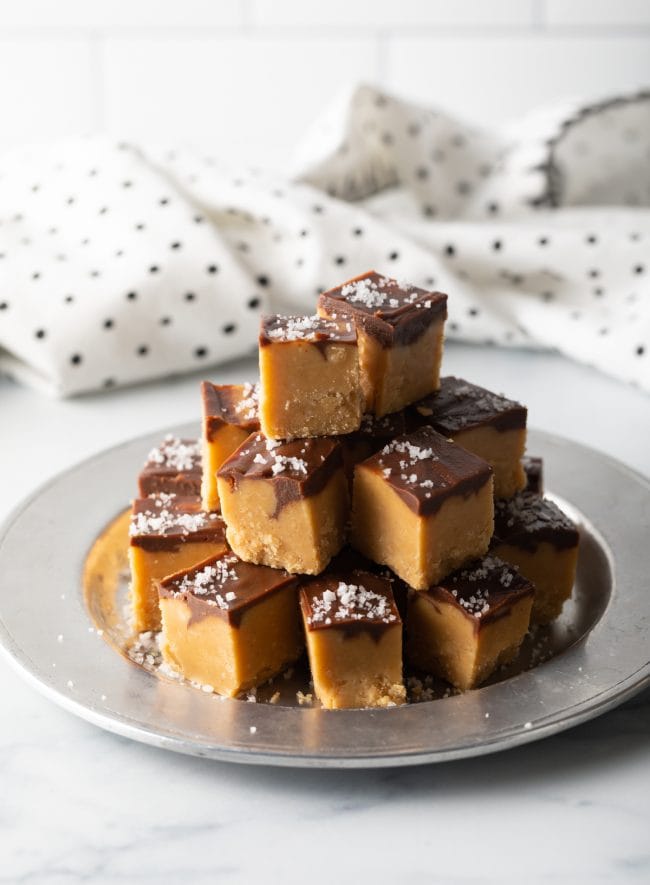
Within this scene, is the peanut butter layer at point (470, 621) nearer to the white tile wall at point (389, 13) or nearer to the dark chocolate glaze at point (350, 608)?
the dark chocolate glaze at point (350, 608)

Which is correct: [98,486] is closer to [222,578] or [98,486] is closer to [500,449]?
[222,578]

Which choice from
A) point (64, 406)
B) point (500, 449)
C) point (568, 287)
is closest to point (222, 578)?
point (500, 449)

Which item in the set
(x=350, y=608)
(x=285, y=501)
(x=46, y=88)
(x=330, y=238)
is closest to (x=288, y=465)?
(x=285, y=501)

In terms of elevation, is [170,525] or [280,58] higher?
[280,58]

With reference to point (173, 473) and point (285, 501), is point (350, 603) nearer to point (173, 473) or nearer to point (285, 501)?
point (285, 501)

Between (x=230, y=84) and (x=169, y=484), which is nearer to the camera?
(x=169, y=484)
